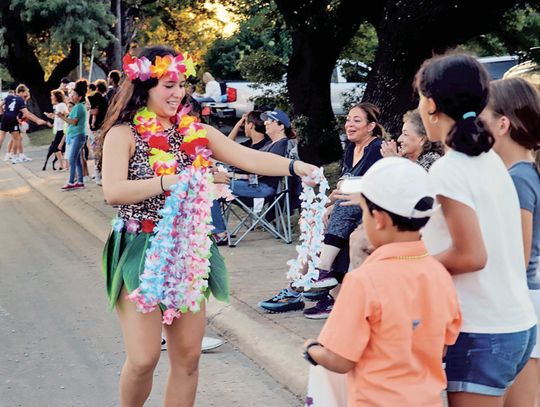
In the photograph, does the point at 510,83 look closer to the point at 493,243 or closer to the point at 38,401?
the point at 493,243

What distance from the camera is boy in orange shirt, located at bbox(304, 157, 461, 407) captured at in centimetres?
253

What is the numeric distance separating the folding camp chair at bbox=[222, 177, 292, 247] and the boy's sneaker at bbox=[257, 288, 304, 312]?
2.75 meters

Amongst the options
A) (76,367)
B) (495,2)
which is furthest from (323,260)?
(495,2)

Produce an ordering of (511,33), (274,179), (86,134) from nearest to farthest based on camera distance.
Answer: (274,179), (511,33), (86,134)

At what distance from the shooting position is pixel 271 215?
10109 millimetres

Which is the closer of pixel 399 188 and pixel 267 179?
pixel 399 188

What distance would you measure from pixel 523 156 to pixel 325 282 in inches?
123

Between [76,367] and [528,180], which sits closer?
[528,180]

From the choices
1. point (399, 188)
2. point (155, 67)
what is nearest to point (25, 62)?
point (155, 67)

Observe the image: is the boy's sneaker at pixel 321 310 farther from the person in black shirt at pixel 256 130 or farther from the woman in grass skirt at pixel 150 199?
the person in black shirt at pixel 256 130

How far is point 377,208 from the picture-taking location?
8.56 feet

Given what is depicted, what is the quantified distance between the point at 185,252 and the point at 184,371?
56cm

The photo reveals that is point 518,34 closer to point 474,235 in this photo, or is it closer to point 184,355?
point 184,355

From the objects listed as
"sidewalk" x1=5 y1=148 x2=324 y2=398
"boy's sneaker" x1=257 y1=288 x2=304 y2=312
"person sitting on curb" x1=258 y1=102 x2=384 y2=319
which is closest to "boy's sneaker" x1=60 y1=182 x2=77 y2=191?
"sidewalk" x1=5 y1=148 x2=324 y2=398
